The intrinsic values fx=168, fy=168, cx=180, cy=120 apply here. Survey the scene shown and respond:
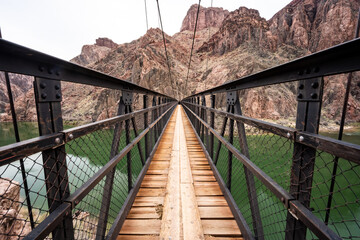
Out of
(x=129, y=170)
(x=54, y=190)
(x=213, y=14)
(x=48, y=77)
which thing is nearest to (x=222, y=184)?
(x=129, y=170)

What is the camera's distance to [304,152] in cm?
97

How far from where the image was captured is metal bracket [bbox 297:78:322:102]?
0.90 metres

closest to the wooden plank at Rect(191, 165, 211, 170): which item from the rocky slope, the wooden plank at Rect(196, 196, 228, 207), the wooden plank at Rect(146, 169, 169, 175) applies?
the wooden plank at Rect(146, 169, 169, 175)

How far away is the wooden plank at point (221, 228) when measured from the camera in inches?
65.7

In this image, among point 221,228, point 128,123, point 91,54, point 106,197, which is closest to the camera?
point 106,197

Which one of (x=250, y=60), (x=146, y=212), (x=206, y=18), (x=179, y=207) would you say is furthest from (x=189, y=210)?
(x=206, y=18)

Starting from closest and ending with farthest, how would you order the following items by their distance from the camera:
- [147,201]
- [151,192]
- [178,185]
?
[147,201]
[151,192]
[178,185]

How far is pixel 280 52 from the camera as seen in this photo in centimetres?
4284

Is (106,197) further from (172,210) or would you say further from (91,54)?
(91,54)

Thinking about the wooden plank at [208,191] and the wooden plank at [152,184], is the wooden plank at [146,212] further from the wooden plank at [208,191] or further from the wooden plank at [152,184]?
the wooden plank at [208,191]

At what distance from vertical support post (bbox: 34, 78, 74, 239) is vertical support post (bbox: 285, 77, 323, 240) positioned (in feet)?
4.47

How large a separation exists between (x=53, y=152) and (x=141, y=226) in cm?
127

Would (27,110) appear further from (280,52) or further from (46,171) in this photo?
(280,52)

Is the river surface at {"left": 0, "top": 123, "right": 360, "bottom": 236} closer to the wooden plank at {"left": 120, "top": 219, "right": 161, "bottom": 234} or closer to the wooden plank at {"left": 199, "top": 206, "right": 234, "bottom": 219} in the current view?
the wooden plank at {"left": 120, "top": 219, "right": 161, "bottom": 234}
